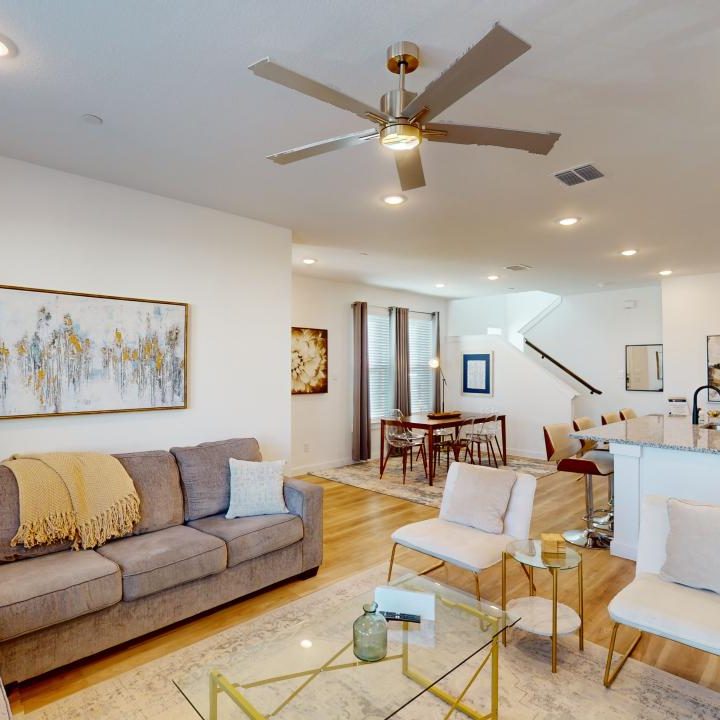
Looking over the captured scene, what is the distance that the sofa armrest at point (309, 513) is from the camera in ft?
10.7

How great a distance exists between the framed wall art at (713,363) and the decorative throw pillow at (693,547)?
5.14m

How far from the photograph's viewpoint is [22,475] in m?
2.58

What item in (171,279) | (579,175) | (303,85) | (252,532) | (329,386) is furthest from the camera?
(329,386)

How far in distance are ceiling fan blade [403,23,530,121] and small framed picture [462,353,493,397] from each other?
7.22m

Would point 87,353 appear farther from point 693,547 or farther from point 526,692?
point 693,547

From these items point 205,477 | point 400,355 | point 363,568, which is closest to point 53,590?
point 205,477

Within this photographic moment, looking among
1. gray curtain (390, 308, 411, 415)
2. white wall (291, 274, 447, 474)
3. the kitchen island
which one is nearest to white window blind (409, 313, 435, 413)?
gray curtain (390, 308, 411, 415)

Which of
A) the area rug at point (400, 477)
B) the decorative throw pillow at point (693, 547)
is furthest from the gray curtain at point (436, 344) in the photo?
the decorative throw pillow at point (693, 547)

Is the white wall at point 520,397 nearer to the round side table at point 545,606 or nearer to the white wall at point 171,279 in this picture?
the white wall at point 171,279

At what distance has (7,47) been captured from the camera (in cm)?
189

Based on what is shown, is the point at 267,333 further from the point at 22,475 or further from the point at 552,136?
the point at 552,136

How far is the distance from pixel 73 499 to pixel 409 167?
2.47 m

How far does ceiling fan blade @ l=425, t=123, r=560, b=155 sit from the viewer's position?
70.5 inches

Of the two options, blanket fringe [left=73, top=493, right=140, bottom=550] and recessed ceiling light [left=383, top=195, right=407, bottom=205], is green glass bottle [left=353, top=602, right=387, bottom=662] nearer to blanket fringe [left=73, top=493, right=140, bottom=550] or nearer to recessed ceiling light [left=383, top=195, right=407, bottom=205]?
blanket fringe [left=73, top=493, right=140, bottom=550]
